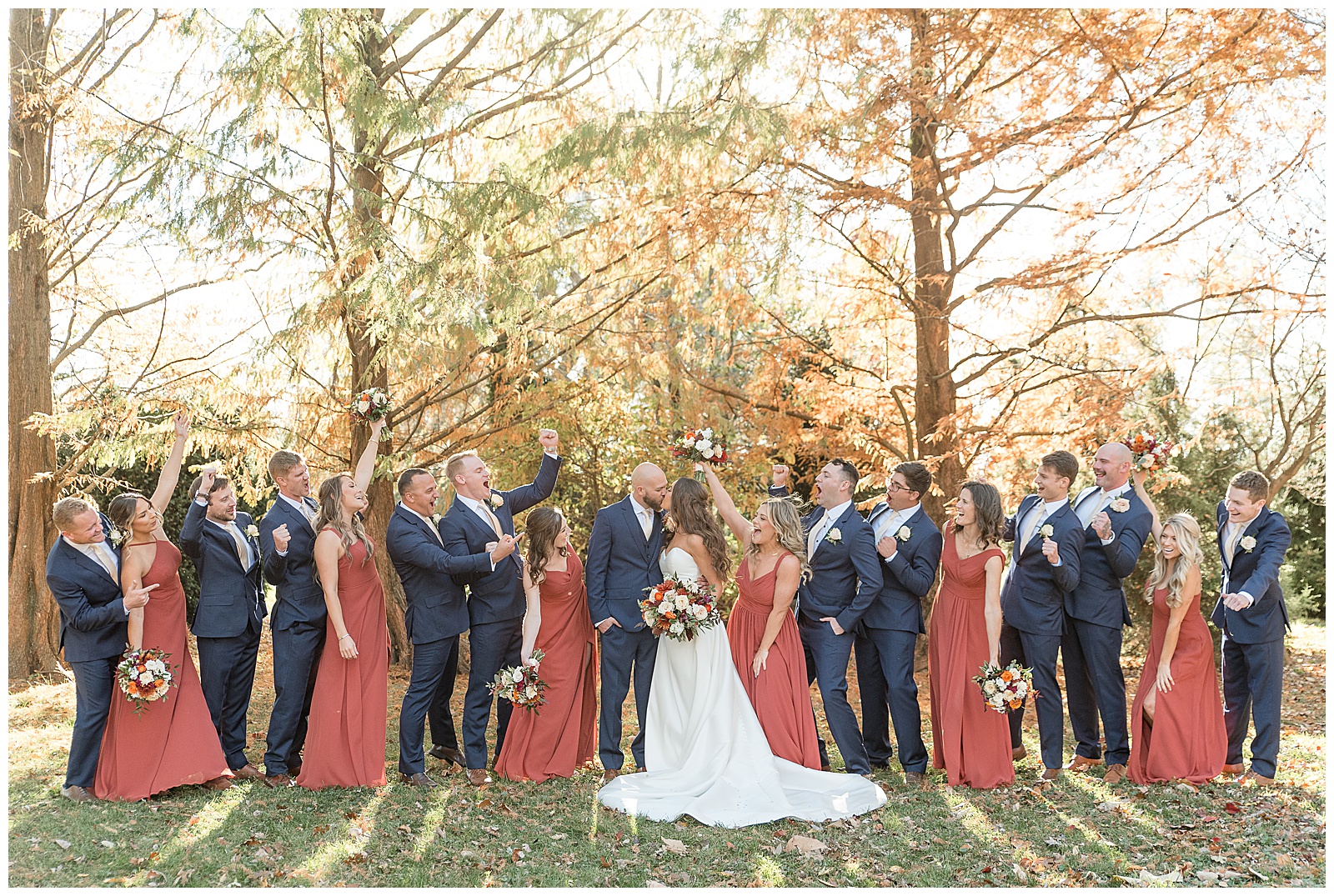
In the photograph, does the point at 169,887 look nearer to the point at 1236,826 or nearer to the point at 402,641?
the point at 1236,826

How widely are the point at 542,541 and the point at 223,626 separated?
6.45 feet

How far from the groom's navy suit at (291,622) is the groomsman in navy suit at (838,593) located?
2.93 m

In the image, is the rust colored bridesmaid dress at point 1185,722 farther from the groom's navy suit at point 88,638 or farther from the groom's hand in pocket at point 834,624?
the groom's navy suit at point 88,638

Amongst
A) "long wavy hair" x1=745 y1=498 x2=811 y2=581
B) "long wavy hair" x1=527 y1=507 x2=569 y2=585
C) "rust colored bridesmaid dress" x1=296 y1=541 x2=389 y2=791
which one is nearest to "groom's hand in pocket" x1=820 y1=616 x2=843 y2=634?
"long wavy hair" x1=745 y1=498 x2=811 y2=581

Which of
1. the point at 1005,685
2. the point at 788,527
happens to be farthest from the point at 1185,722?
the point at 788,527

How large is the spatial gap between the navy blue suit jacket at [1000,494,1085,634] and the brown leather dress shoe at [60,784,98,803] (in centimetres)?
539

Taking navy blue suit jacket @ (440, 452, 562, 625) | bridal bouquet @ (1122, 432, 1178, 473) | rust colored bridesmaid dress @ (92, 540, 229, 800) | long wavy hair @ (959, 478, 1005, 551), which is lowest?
rust colored bridesmaid dress @ (92, 540, 229, 800)

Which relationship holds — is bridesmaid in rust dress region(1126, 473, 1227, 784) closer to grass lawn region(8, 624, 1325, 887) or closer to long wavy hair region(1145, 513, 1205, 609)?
long wavy hair region(1145, 513, 1205, 609)

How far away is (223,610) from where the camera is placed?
20.4 feet

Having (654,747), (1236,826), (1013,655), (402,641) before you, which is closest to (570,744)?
(654,747)

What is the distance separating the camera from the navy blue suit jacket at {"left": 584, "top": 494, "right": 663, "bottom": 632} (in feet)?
20.5

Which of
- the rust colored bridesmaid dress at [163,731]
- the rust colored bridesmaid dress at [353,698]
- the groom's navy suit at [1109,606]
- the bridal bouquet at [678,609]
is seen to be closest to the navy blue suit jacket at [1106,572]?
the groom's navy suit at [1109,606]

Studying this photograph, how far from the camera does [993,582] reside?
6.04 m

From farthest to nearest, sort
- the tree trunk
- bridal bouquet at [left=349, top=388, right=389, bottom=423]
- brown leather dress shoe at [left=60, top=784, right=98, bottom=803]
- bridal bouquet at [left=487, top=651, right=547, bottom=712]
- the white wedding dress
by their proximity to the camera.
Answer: the tree trunk
bridal bouquet at [left=349, top=388, right=389, bottom=423]
bridal bouquet at [left=487, top=651, right=547, bottom=712]
brown leather dress shoe at [left=60, top=784, right=98, bottom=803]
the white wedding dress
